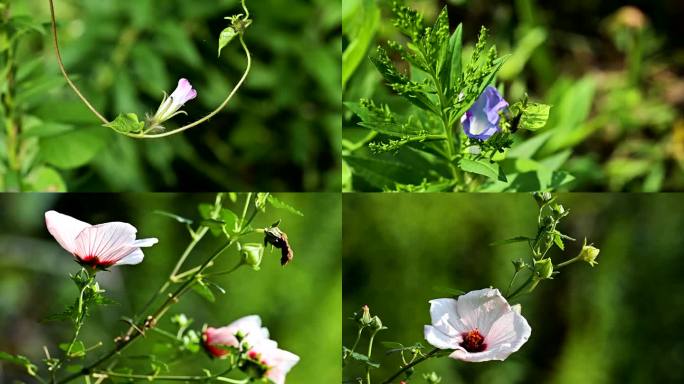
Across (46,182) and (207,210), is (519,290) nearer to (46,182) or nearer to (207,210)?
(207,210)

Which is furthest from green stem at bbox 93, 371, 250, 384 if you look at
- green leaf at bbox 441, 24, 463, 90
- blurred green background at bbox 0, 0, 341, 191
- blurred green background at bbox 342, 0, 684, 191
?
blurred green background at bbox 342, 0, 684, 191

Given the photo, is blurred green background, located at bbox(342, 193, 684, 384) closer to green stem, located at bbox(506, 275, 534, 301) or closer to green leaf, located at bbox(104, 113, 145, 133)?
green stem, located at bbox(506, 275, 534, 301)

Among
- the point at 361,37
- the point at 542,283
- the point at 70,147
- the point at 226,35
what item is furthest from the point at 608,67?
the point at 226,35

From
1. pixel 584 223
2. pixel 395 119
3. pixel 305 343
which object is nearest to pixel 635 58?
pixel 584 223

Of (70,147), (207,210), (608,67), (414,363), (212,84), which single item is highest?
(608,67)

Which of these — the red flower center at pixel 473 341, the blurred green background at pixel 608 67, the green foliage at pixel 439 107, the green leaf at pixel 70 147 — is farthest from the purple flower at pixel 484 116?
the blurred green background at pixel 608 67
